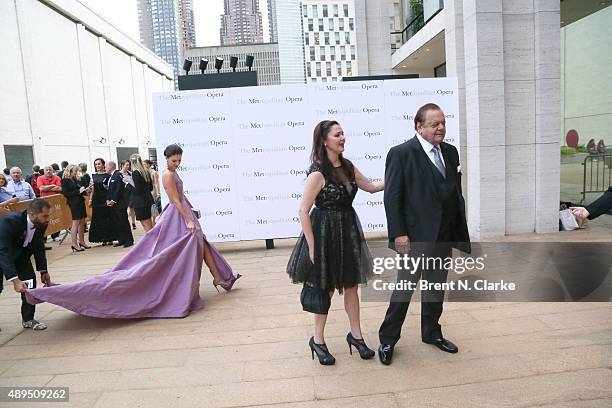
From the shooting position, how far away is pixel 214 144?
8266 mm

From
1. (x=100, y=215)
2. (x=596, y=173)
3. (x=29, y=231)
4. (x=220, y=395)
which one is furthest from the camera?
(x=100, y=215)

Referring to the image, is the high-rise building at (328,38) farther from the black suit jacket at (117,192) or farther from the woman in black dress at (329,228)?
the woman in black dress at (329,228)

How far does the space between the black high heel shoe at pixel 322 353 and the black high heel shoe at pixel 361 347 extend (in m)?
0.21

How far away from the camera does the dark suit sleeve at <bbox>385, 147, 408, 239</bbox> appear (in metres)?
3.65

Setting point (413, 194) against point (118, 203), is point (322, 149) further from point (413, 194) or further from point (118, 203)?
point (118, 203)

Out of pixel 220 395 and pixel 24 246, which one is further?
pixel 24 246

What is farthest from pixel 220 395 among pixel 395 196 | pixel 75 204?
pixel 75 204

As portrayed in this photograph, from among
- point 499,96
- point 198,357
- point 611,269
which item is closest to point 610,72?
point 499,96

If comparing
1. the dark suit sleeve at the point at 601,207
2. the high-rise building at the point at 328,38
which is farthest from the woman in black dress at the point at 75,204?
the high-rise building at the point at 328,38

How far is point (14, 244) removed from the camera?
15.7 ft

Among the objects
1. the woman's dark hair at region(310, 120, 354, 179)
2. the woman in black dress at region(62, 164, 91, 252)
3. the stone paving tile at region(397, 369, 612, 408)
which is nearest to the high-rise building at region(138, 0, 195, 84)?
the woman in black dress at region(62, 164, 91, 252)

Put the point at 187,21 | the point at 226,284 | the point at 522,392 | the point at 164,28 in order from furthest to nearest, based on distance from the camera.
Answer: the point at 187,21 → the point at 164,28 → the point at 226,284 → the point at 522,392

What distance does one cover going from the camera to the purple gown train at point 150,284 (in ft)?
16.0

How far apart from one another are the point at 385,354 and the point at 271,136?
17.3 feet
